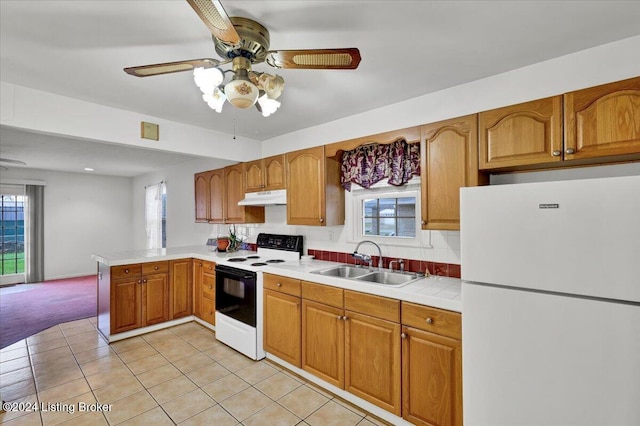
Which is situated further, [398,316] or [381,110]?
[381,110]

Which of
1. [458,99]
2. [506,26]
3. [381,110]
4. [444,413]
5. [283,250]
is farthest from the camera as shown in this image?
[283,250]

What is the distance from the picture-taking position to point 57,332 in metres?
3.55

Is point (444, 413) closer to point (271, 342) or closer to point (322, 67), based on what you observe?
point (271, 342)

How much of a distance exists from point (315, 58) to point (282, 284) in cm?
193

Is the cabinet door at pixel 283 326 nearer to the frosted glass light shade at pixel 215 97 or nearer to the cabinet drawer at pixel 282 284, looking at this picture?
the cabinet drawer at pixel 282 284

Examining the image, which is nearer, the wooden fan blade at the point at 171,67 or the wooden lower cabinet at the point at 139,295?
the wooden fan blade at the point at 171,67

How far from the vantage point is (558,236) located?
4.35 feet

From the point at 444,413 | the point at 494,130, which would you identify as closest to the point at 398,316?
the point at 444,413

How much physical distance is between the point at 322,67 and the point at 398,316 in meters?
1.57

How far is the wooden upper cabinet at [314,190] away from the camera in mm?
2885

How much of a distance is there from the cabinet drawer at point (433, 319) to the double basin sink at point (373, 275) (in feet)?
1.24

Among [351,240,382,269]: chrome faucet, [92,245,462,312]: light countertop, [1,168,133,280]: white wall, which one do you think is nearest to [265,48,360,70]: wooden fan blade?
[92,245,462,312]: light countertop

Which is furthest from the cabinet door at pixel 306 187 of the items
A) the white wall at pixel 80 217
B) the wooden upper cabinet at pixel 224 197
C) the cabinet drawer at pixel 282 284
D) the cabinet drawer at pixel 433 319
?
the white wall at pixel 80 217

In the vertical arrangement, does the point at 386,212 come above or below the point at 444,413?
above
